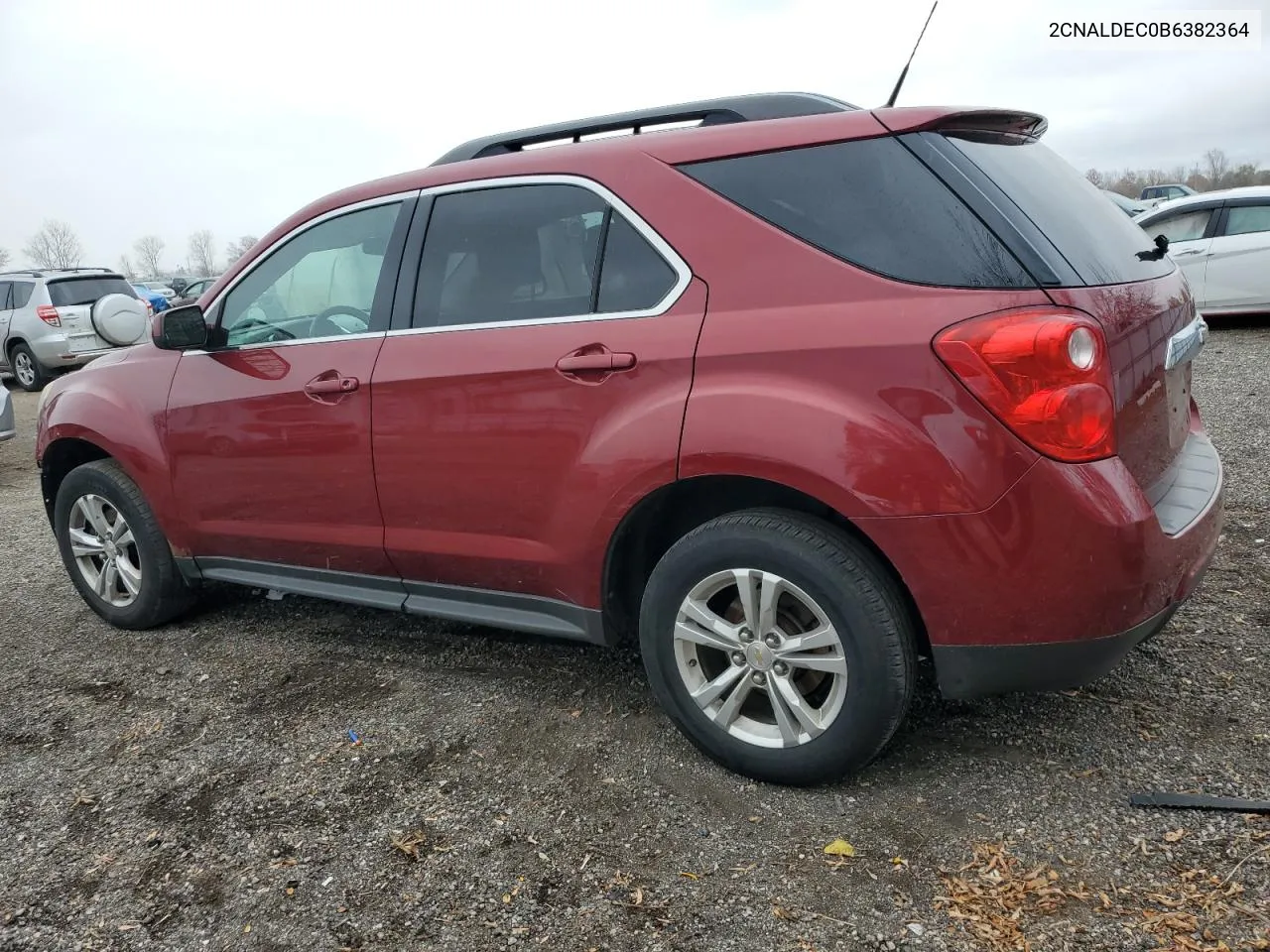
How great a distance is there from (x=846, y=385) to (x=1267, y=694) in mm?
1700

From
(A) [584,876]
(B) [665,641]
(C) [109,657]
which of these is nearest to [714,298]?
(B) [665,641]

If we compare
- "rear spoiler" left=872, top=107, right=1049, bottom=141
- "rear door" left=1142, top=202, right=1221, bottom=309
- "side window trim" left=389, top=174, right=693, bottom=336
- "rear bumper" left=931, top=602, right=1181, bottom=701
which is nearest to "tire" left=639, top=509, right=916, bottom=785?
"rear bumper" left=931, top=602, right=1181, bottom=701

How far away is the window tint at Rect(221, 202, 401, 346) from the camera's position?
3270mm

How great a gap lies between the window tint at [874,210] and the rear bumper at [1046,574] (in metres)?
0.51

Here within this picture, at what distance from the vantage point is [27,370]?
13.9 m

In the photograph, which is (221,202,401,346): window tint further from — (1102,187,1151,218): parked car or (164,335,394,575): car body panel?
(1102,187,1151,218): parked car

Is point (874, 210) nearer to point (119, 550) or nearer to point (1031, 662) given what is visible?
point (1031, 662)

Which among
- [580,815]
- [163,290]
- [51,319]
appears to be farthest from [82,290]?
[163,290]

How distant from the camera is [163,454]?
3.75 meters

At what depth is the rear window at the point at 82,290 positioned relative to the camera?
13.5m

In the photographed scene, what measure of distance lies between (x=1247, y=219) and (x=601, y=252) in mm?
9273

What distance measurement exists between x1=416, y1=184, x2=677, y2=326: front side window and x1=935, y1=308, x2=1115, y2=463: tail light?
2.78 ft

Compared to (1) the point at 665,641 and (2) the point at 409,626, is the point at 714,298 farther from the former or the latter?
(2) the point at 409,626

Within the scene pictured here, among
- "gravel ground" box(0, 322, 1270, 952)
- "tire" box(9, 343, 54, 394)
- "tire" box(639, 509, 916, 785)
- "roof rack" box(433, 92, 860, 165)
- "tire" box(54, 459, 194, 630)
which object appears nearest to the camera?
"gravel ground" box(0, 322, 1270, 952)
